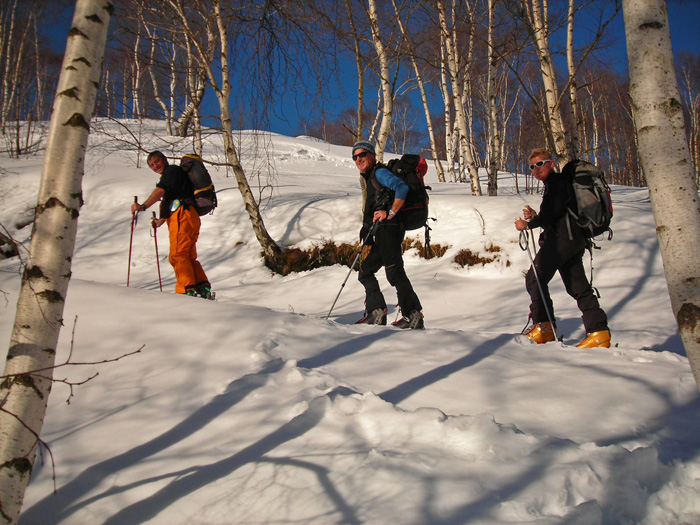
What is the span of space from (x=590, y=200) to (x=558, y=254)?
0.49 meters

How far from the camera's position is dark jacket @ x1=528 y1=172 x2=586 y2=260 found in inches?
144

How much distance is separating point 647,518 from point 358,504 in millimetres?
858

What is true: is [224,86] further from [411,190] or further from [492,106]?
[492,106]

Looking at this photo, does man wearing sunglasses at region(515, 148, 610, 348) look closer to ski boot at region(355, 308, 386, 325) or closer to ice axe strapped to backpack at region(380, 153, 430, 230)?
ice axe strapped to backpack at region(380, 153, 430, 230)

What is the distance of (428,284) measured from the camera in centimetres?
678

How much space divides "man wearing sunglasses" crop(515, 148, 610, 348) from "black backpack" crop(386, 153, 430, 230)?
32.9 inches

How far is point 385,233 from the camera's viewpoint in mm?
4012

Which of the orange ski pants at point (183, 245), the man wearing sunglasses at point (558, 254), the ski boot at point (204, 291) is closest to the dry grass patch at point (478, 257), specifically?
the man wearing sunglasses at point (558, 254)

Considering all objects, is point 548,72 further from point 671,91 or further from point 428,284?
point 671,91

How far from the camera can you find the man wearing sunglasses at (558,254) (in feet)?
12.0

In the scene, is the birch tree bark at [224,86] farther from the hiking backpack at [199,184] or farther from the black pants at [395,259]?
the black pants at [395,259]

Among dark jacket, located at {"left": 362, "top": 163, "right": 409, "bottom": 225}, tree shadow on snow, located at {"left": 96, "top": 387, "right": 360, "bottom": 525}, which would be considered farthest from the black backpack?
tree shadow on snow, located at {"left": 96, "top": 387, "right": 360, "bottom": 525}

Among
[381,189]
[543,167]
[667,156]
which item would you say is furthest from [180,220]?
[667,156]

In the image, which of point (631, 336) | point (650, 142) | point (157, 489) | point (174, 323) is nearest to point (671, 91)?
point (650, 142)
